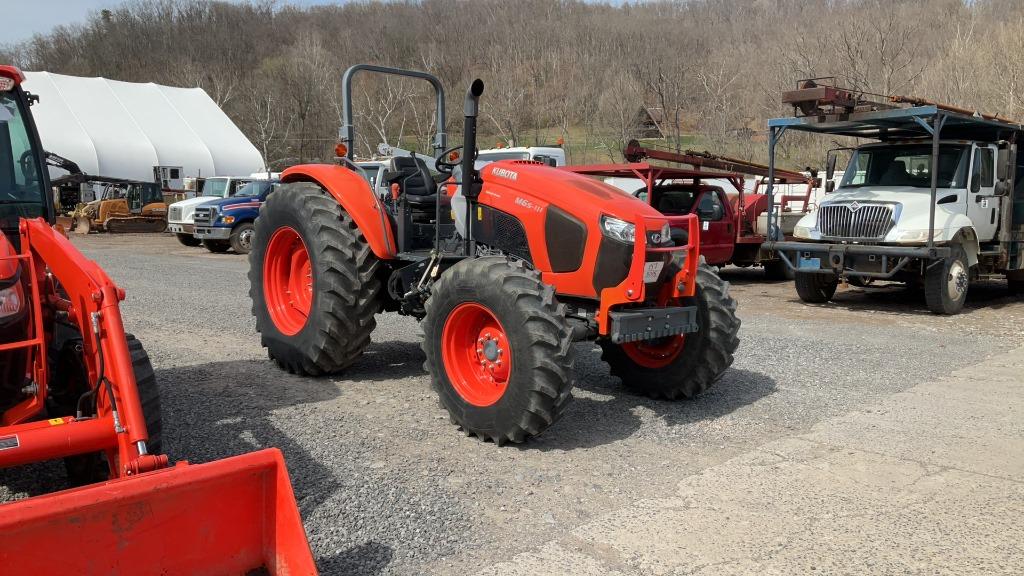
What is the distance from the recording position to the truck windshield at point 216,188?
2227cm

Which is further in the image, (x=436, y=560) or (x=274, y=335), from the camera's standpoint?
(x=274, y=335)

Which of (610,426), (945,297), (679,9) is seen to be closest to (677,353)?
(610,426)

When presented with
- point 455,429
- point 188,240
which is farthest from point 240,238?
point 455,429

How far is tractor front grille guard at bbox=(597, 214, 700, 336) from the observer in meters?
4.85

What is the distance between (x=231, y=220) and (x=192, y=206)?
2.24 m

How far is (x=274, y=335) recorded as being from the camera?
21.8 ft

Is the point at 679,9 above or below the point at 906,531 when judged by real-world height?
above

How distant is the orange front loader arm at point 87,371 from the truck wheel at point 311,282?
213 cm

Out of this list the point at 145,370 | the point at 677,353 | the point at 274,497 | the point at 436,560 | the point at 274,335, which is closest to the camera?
the point at 274,497

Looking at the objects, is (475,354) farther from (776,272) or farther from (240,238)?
(240,238)

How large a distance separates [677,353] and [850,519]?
1.93 metres

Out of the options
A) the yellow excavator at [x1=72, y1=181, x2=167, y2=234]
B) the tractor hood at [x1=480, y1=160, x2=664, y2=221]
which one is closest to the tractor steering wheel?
the tractor hood at [x1=480, y1=160, x2=664, y2=221]

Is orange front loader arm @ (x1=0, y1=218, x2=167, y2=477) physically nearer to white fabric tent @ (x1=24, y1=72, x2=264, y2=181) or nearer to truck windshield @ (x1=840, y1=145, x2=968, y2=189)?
truck windshield @ (x1=840, y1=145, x2=968, y2=189)

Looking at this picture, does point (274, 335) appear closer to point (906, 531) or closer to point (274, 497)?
point (274, 497)
